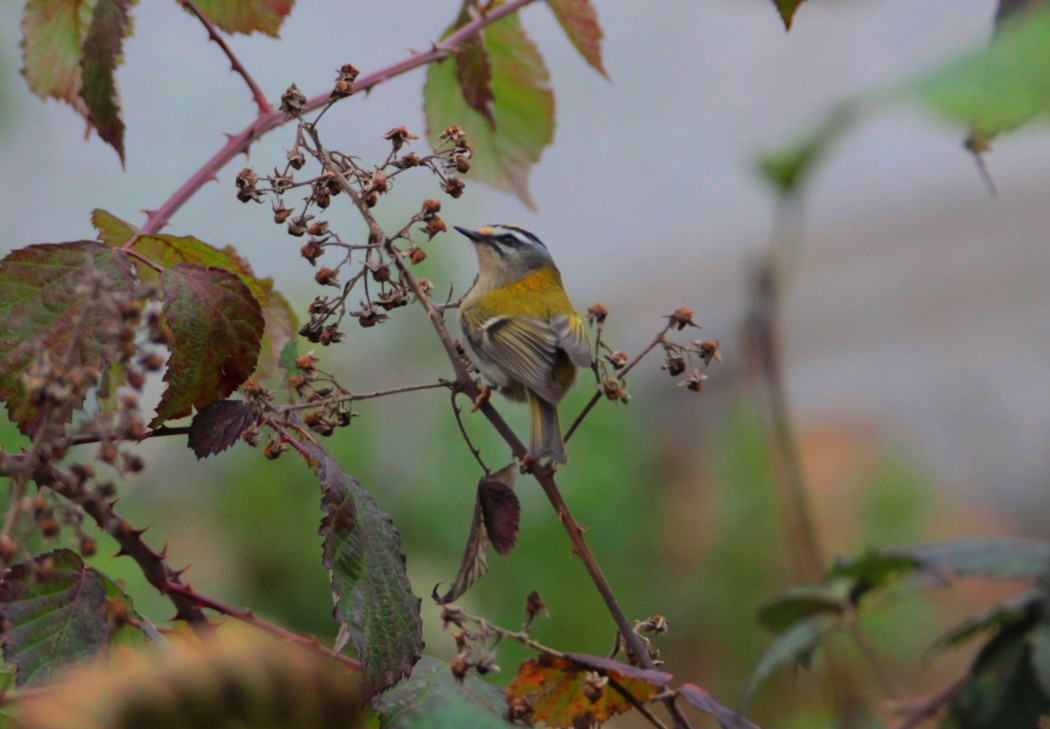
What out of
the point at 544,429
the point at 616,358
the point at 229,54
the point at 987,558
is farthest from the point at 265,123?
the point at 987,558

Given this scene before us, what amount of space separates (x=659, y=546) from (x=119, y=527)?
353 cm

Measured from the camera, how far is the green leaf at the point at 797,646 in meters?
1.00

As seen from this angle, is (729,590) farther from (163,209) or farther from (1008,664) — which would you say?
(163,209)

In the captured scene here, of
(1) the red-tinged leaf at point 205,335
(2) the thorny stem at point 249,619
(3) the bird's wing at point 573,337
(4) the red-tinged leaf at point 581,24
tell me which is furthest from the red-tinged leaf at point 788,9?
(3) the bird's wing at point 573,337

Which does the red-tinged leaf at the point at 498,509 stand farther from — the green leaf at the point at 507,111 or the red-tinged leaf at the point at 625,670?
the green leaf at the point at 507,111

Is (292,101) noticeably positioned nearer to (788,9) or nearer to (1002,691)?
(788,9)

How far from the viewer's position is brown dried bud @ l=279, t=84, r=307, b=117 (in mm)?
890

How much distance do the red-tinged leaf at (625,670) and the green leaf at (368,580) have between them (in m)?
0.11

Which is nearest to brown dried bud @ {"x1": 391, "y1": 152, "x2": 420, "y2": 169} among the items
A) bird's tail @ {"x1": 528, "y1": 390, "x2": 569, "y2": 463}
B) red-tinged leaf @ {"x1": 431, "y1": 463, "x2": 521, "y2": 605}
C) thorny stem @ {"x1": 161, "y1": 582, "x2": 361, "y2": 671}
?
red-tinged leaf @ {"x1": 431, "y1": 463, "x2": 521, "y2": 605}

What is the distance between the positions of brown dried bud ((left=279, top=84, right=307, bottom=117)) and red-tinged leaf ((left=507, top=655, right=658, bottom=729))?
44cm

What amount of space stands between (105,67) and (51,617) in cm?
42

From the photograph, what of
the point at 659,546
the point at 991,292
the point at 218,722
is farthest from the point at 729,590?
the point at 991,292

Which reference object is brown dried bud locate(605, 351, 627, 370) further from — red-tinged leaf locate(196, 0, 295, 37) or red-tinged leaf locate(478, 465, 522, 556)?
red-tinged leaf locate(196, 0, 295, 37)

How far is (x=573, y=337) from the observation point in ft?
5.55
